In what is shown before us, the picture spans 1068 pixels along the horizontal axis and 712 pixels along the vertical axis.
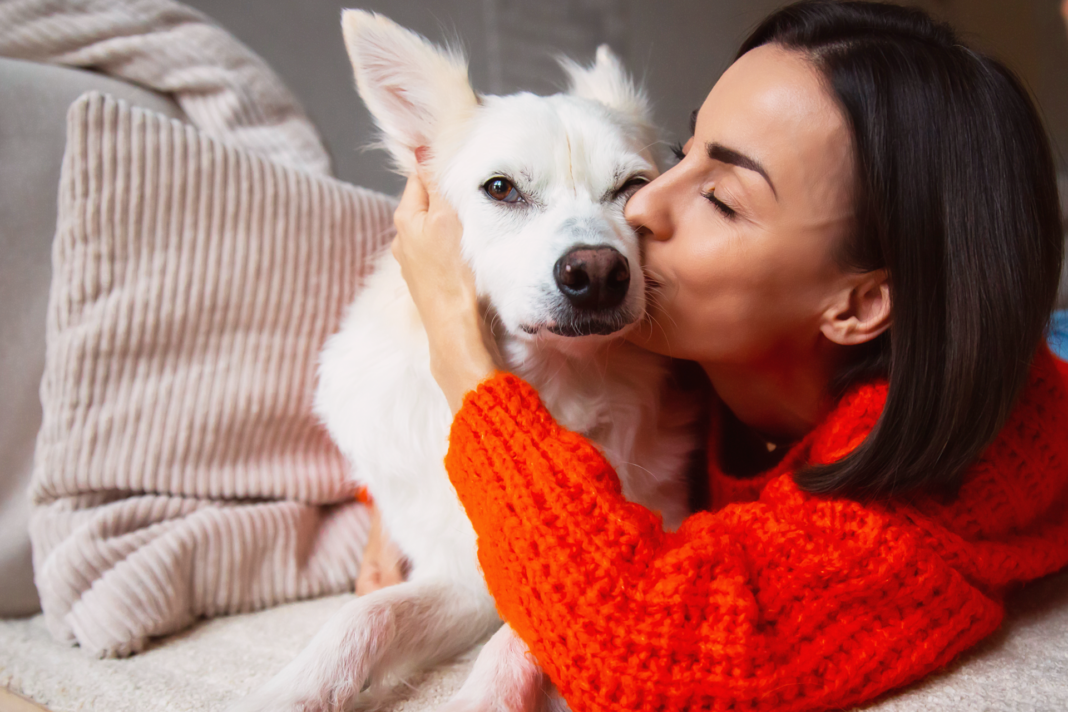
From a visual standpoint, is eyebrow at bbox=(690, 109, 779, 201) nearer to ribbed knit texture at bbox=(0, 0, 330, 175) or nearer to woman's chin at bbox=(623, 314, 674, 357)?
woman's chin at bbox=(623, 314, 674, 357)

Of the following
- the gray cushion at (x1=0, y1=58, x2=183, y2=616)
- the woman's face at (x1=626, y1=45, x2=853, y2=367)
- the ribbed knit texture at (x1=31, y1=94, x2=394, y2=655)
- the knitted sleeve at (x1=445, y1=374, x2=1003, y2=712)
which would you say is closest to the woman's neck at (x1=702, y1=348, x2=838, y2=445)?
the woman's face at (x1=626, y1=45, x2=853, y2=367)

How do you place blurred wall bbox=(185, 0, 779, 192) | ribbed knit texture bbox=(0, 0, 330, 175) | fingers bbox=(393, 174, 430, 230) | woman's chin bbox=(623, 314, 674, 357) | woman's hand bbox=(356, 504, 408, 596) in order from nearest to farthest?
woman's chin bbox=(623, 314, 674, 357) → fingers bbox=(393, 174, 430, 230) → woman's hand bbox=(356, 504, 408, 596) → ribbed knit texture bbox=(0, 0, 330, 175) → blurred wall bbox=(185, 0, 779, 192)

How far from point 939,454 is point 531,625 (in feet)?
2.40

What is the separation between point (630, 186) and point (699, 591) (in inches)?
32.8

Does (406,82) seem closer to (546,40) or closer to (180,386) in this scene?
(180,386)

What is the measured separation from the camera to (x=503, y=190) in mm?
1463

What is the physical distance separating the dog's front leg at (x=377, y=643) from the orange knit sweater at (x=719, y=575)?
0.24m

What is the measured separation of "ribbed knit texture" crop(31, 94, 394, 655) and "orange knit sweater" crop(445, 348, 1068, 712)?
829 mm

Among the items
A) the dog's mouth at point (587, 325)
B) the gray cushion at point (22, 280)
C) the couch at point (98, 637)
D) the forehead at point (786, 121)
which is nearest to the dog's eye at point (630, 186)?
the forehead at point (786, 121)

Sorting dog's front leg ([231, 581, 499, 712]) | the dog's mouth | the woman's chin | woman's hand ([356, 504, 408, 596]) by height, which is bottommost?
woman's hand ([356, 504, 408, 596])

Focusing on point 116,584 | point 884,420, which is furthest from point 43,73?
point 884,420

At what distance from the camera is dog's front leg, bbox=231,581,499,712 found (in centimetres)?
118

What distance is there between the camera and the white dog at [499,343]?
125 centimetres

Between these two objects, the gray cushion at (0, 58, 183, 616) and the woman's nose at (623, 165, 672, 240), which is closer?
the woman's nose at (623, 165, 672, 240)
